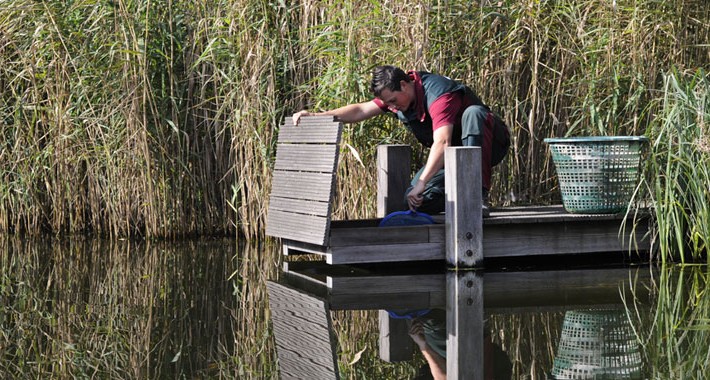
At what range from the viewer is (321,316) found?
5133 mm

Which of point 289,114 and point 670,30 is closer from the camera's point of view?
point 670,30

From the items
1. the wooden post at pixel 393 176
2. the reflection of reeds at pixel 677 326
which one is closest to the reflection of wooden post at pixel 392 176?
the wooden post at pixel 393 176

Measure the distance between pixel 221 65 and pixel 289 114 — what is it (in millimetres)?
634

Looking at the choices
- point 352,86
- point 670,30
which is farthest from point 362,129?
point 670,30

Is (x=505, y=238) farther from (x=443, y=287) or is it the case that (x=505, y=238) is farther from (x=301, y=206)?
(x=301, y=206)

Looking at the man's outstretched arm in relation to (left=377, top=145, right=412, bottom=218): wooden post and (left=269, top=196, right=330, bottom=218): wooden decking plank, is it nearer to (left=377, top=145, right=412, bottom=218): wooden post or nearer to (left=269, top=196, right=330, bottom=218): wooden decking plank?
(left=377, top=145, right=412, bottom=218): wooden post

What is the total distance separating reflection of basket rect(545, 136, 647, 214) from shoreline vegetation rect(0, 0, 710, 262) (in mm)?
164

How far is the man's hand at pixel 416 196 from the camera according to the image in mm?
6117

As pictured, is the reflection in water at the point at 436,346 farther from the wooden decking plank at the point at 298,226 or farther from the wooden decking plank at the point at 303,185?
the wooden decking plank at the point at 303,185

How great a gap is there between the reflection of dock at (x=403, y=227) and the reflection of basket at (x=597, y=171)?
0.33 feet

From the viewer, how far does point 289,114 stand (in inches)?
310

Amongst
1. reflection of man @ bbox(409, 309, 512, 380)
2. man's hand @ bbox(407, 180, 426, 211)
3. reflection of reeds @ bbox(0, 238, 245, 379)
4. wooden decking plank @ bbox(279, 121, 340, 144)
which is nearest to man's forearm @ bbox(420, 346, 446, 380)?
reflection of man @ bbox(409, 309, 512, 380)

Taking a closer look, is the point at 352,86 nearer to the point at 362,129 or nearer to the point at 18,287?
the point at 362,129

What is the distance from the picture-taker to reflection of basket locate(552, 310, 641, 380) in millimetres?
3925
